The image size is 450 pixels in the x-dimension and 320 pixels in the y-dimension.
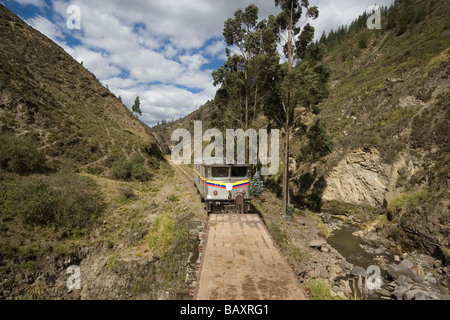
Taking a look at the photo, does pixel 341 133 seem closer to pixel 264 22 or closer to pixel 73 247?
pixel 264 22

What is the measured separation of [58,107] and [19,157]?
17.1m

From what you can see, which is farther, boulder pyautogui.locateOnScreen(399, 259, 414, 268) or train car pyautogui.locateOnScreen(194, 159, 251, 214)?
train car pyautogui.locateOnScreen(194, 159, 251, 214)

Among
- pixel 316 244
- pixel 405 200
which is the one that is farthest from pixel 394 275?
pixel 405 200

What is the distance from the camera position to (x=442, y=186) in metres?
13.6

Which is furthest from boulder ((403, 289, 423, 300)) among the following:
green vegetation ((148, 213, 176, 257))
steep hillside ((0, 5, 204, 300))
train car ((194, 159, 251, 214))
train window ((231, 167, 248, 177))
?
green vegetation ((148, 213, 176, 257))

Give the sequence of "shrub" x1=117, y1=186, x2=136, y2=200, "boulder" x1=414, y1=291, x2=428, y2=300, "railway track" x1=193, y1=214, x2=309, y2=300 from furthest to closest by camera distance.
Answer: "shrub" x1=117, y1=186, x2=136, y2=200
"boulder" x1=414, y1=291, x2=428, y2=300
"railway track" x1=193, y1=214, x2=309, y2=300

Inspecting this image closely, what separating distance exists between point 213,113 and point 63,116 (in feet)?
65.1

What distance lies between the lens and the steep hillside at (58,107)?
76.5ft

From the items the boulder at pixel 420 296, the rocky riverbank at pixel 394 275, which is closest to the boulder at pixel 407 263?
the rocky riverbank at pixel 394 275

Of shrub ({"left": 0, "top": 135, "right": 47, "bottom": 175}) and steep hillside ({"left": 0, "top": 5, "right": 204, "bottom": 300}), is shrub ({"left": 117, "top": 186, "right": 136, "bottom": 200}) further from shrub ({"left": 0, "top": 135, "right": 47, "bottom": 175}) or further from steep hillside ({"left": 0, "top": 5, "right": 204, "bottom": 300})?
shrub ({"left": 0, "top": 135, "right": 47, "bottom": 175})

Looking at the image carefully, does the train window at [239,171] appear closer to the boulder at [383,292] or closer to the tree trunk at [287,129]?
the tree trunk at [287,129]

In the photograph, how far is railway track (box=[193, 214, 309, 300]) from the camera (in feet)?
15.4

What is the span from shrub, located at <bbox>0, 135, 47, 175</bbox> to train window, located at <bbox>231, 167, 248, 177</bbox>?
51.5 feet

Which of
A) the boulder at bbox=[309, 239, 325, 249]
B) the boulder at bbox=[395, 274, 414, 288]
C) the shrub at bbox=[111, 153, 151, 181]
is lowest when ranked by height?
the boulder at bbox=[395, 274, 414, 288]
